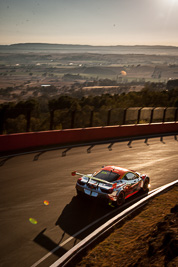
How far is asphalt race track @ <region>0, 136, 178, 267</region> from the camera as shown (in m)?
7.80

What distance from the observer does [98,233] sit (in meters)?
8.52

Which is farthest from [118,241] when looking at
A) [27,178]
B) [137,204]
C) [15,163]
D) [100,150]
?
[100,150]

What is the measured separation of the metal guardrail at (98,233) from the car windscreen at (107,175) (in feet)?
3.65

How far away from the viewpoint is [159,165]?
611 inches

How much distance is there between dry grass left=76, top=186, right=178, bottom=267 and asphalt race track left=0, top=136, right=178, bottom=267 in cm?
86

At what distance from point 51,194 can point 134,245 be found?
4.49m

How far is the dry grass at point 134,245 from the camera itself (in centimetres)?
624

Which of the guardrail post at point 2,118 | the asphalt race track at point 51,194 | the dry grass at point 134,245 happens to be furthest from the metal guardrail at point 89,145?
the dry grass at point 134,245

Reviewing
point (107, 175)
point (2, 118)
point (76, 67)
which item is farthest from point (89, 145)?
point (76, 67)

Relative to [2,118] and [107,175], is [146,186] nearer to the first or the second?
[107,175]

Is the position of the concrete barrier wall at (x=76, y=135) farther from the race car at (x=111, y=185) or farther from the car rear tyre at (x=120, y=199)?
the car rear tyre at (x=120, y=199)

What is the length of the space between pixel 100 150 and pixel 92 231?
967cm

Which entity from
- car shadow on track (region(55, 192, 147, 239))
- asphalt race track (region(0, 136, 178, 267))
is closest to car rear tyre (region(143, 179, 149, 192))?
asphalt race track (region(0, 136, 178, 267))

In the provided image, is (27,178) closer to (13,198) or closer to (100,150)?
(13,198)
